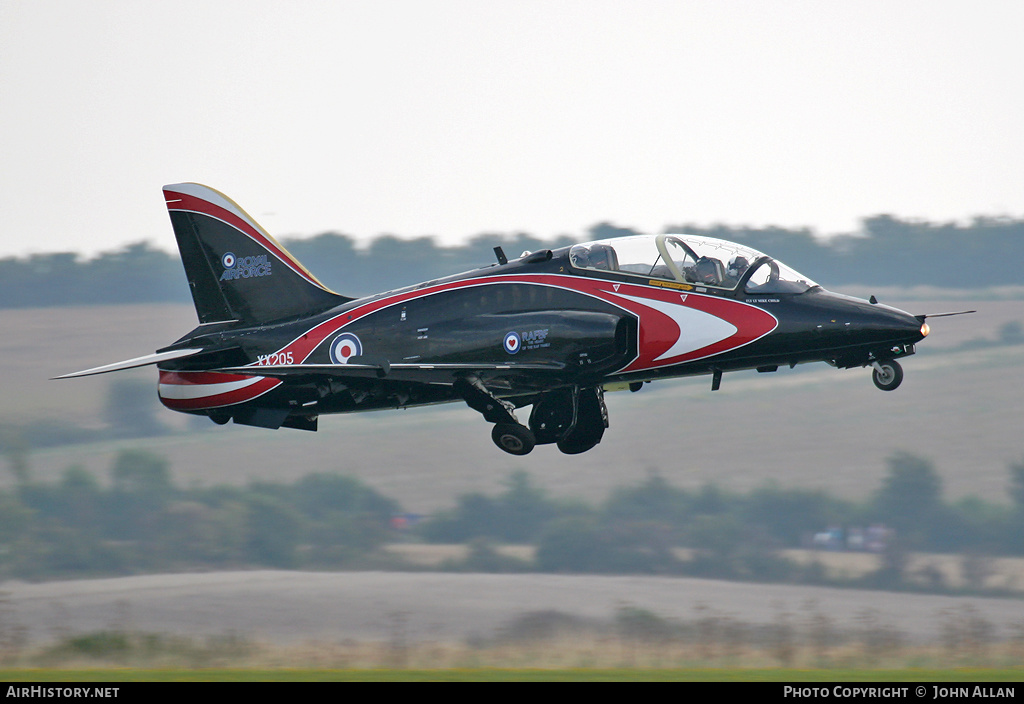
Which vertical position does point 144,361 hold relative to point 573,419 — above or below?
above

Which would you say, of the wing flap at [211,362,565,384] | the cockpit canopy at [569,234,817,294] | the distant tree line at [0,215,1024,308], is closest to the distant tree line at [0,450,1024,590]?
the distant tree line at [0,215,1024,308]

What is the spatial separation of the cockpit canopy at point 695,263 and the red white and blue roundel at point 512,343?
165 cm

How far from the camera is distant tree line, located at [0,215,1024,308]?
2749 inches

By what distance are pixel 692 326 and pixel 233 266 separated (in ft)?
33.6

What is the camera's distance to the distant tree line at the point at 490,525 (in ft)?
190

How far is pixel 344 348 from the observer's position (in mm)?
21484

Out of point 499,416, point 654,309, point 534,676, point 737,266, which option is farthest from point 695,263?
point 534,676

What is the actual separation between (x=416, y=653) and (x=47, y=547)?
Answer: 29.6 meters

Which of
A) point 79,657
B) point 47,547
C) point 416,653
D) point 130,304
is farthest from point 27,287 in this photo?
point 416,653

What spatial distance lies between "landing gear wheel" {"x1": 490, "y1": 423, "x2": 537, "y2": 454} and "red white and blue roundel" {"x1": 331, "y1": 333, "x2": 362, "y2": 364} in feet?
11.6

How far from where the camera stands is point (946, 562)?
5912cm

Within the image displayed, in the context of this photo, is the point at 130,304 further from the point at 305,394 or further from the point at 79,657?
the point at 305,394

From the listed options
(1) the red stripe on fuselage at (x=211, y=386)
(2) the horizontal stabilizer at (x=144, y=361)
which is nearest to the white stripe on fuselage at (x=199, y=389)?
(1) the red stripe on fuselage at (x=211, y=386)

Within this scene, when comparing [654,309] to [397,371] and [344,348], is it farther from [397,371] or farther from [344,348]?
[344,348]
